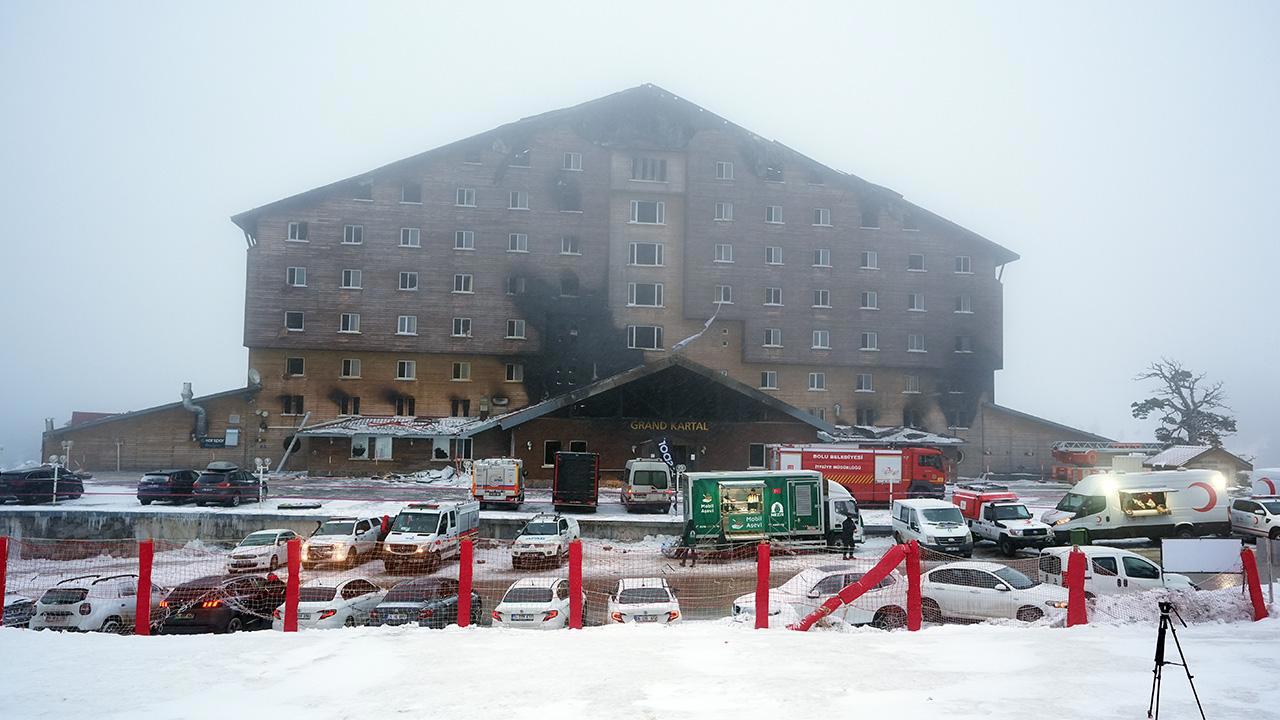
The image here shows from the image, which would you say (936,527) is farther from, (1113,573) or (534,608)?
(534,608)

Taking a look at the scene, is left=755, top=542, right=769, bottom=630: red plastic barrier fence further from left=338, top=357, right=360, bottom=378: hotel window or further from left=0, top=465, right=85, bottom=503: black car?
left=338, top=357, right=360, bottom=378: hotel window

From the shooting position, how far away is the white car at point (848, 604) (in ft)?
47.1

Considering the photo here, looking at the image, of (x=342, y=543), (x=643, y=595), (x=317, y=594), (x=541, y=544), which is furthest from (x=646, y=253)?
(x=643, y=595)

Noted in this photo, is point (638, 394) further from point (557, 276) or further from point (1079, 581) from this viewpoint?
point (1079, 581)

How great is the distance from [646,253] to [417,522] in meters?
35.1

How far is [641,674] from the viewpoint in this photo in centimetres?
997

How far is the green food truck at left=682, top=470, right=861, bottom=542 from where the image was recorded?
27.7 metres

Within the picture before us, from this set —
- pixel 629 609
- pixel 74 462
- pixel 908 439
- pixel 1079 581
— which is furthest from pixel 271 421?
pixel 1079 581

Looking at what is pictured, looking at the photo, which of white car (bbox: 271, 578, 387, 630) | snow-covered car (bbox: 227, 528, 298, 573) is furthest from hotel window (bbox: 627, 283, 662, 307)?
white car (bbox: 271, 578, 387, 630)

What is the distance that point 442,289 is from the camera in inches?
2255

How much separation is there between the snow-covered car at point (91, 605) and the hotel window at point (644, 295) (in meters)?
43.5

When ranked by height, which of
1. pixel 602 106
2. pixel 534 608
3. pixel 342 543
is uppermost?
pixel 602 106

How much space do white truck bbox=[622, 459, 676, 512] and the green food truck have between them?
8830 millimetres

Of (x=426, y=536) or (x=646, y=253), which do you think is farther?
(x=646, y=253)
